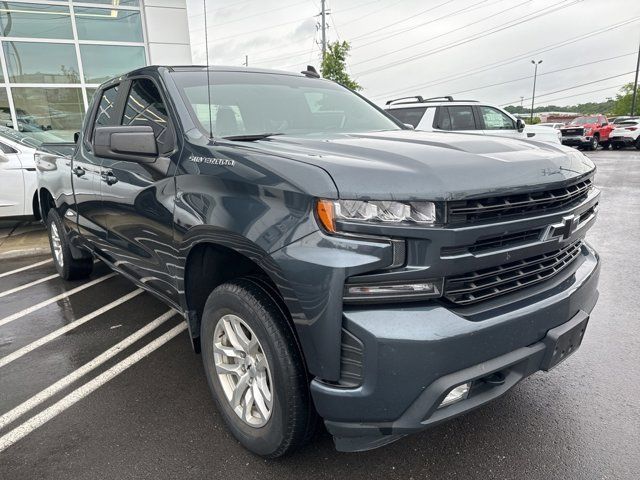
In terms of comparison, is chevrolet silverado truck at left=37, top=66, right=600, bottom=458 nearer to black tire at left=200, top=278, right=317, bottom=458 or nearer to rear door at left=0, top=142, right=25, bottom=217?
black tire at left=200, top=278, right=317, bottom=458

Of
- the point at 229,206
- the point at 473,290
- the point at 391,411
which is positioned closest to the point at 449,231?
the point at 473,290

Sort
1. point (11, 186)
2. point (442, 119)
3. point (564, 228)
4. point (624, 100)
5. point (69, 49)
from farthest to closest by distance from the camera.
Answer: point (624, 100) < point (69, 49) < point (442, 119) < point (11, 186) < point (564, 228)

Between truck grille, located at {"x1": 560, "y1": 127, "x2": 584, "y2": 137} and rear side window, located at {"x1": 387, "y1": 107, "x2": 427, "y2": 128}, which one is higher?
rear side window, located at {"x1": 387, "y1": 107, "x2": 427, "y2": 128}

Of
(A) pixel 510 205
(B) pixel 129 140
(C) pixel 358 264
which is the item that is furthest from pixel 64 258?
(A) pixel 510 205

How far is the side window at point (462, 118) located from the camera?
9992mm

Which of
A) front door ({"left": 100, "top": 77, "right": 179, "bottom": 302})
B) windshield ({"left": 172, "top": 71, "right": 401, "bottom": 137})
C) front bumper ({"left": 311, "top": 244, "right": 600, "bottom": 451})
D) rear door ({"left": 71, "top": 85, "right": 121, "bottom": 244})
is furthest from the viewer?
rear door ({"left": 71, "top": 85, "right": 121, "bottom": 244})

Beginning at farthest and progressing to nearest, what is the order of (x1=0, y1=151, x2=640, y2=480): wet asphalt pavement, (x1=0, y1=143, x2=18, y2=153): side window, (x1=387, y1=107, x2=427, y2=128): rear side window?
(x1=387, y1=107, x2=427, y2=128): rear side window
(x1=0, y1=143, x2=18, y2=153): side window
(x1=0, y1=151, x2=640, y2=480): wet asphalt pavement

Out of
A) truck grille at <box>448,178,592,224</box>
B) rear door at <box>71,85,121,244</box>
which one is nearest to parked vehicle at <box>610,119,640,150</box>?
truck grille at <box>448,178,592,224</box>

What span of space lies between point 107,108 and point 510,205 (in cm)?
324

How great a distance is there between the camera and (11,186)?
22.5ft

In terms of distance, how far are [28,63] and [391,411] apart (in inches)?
523

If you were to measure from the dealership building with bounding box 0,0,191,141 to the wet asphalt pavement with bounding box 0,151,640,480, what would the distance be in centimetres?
985

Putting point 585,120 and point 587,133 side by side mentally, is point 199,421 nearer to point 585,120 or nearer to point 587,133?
point 587,133

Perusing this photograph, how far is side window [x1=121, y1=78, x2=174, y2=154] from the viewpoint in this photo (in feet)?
8.79
